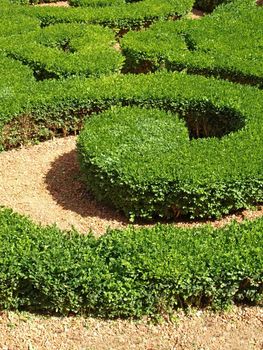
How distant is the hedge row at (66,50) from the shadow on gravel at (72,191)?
A: 2.46 meters

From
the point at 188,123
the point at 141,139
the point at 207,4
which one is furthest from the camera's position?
the point at 207,4

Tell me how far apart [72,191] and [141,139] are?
1.56 m

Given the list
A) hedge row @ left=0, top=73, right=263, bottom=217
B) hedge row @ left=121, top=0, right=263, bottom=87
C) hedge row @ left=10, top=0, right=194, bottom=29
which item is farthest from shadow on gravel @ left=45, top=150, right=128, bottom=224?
hedge row @ left=10, top=0, right=194, bottom=29

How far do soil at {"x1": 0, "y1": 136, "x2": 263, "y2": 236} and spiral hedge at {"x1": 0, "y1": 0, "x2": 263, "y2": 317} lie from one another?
0.27 metres

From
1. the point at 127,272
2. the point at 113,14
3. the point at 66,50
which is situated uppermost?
the point at 127,272

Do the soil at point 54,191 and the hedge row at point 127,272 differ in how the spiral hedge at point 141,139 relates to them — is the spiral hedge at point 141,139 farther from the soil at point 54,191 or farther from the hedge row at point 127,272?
the soil at point 54,191

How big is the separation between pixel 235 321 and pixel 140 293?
1.35 metres

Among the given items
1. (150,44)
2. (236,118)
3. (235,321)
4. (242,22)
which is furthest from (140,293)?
(242,22)

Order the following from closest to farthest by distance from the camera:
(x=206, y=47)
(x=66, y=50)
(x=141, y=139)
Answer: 1. (x=141, y=139)
2. (x=206, y=47)
3. (x=66, y=50)

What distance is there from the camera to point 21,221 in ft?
31.0

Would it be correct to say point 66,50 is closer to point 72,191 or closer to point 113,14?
point 113,14

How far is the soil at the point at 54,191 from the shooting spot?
11.0m

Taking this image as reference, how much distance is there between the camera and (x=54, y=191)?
11.9m

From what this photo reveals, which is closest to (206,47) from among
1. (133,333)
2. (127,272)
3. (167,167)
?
(167,167)
